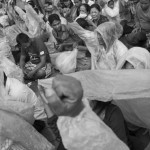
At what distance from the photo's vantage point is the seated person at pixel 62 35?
4719 mm

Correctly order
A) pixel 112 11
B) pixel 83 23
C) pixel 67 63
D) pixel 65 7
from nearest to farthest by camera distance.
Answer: pixel 67 63, pixel 83 23, pixel 112 11, pixel 65 7

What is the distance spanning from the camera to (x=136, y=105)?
227 centimetres

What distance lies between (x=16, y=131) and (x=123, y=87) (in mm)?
755

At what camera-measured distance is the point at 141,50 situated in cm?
269

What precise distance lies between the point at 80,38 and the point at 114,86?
8.06 feet

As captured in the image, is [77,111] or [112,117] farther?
[112,117]

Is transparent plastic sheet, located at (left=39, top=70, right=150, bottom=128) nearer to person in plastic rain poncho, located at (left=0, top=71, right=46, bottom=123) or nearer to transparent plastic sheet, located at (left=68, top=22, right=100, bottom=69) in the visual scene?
person in plastic rain poncho, located at (left=0, top=71, right=46, bottom=123)

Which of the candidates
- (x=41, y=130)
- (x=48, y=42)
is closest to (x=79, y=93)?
(x=41, y=130)

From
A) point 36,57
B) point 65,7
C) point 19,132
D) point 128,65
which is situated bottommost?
point 65,7

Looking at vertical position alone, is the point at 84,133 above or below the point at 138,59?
above

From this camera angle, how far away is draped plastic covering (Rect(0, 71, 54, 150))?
2164mm

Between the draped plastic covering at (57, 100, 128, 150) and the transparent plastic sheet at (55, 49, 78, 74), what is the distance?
2.54 m

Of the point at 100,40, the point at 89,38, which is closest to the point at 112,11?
the point at 89,38

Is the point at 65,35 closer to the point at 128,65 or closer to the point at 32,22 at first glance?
the point at 32,22
